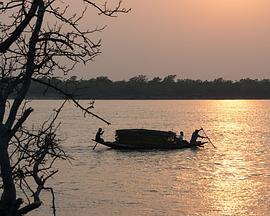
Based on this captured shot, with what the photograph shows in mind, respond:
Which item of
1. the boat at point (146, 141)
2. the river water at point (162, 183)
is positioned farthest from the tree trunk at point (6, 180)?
the boat at point (146, 141)

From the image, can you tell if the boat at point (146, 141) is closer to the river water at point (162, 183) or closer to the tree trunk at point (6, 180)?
the river water at point (162, 183)

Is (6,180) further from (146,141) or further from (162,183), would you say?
(146,141)

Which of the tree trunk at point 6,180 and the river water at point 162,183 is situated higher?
the tree trunk at point 6,180

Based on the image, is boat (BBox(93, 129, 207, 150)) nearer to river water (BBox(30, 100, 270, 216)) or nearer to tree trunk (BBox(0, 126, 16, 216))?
river water (BBox(30, 100, 270, 216))

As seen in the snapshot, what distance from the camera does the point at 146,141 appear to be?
1987 inches

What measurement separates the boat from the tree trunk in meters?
44.6

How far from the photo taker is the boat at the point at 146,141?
1951 inches

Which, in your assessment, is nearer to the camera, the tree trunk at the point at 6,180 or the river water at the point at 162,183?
the tree trunk at the point at 6,180

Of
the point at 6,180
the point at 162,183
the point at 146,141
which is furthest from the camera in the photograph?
the point at 146,141

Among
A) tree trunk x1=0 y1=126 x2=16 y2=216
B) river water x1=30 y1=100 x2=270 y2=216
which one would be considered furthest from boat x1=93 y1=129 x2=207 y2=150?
tree trunk x1=0 y1=126 x2=16 y2=216

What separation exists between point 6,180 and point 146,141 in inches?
1823

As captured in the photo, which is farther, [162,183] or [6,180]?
[162,183]

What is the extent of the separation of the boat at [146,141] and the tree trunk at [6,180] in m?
44.6

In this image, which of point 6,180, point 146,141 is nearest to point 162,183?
point 146,141
